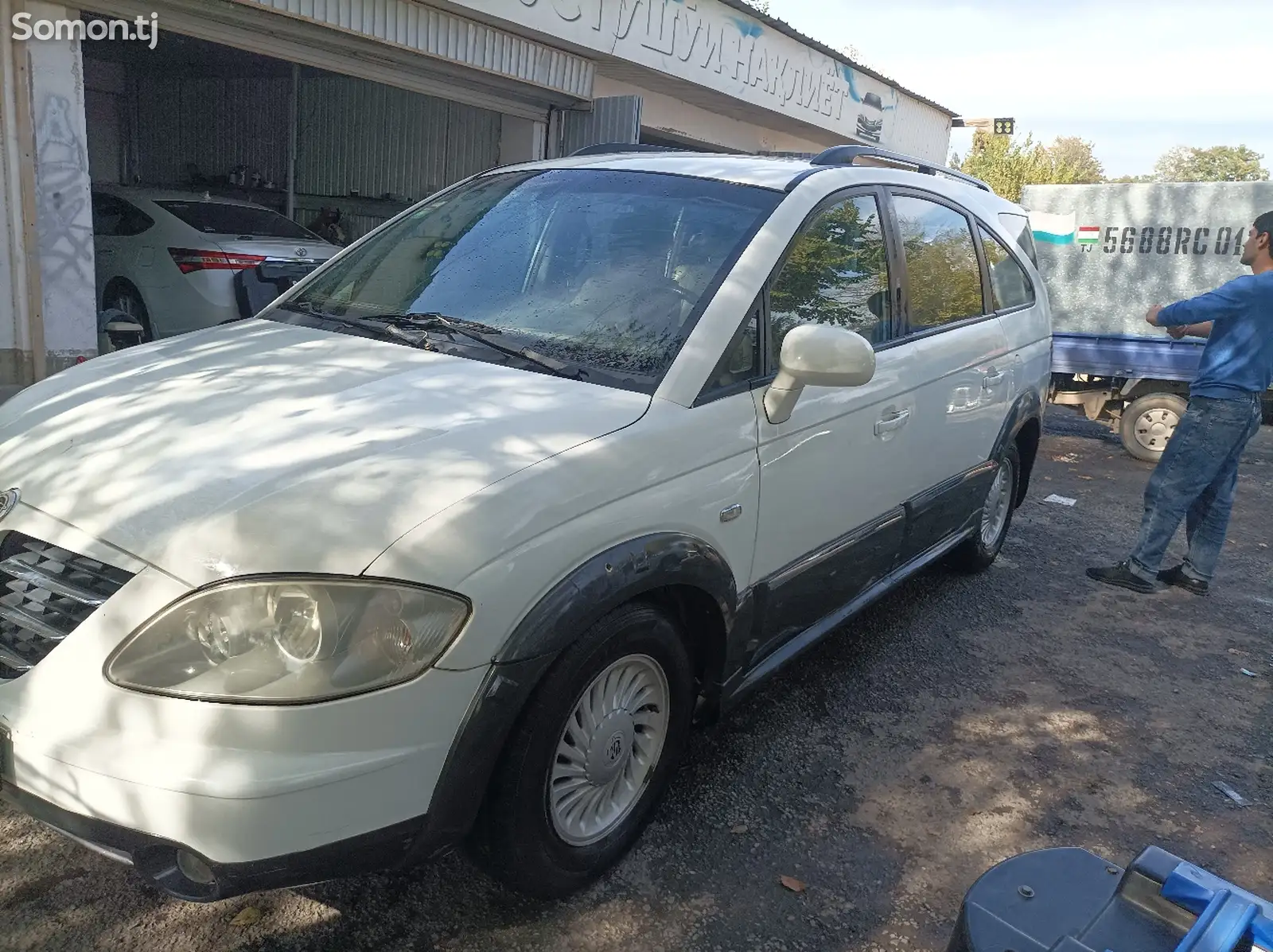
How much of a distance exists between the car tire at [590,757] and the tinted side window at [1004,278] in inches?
115

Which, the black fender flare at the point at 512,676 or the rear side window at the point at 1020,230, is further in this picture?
the rear side window at the point at 1020,230

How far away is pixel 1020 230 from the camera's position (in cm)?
557

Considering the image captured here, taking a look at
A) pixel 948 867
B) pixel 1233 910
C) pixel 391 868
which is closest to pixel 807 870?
pixel 948 867

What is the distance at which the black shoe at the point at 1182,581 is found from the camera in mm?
5562

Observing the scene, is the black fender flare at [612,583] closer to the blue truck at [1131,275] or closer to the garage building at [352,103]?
the garage building at [352,103]

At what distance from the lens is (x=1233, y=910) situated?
58.5 inches

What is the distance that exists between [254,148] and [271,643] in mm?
16462

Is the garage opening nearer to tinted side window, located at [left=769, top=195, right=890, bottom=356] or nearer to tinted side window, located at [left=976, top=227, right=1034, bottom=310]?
tinted side window, located at [left=976, top=227, right=1034, bottom=310]

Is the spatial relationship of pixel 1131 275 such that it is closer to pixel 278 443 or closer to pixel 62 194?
pixel 62 194

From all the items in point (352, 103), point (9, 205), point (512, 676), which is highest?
point (352, 103)

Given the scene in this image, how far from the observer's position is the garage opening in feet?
29.4

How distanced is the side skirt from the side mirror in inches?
36.2

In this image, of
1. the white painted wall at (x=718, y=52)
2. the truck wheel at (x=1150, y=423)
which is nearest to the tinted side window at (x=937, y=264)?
the truck wheel at (x=1150, y=423)

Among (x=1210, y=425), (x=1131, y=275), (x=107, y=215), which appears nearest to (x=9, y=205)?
(x=107, y=215)
